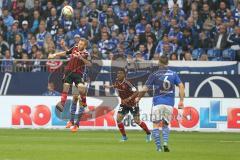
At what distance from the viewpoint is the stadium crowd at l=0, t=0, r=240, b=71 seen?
30688mm

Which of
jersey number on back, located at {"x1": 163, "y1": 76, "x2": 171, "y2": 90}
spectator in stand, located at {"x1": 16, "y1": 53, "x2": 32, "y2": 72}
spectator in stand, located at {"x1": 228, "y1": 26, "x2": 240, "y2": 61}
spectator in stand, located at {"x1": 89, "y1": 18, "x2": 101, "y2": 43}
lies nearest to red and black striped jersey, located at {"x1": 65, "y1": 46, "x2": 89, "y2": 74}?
jersey number on back, located at {"x1": 163, "y1": 76, "x2": 171, "y2": 90}

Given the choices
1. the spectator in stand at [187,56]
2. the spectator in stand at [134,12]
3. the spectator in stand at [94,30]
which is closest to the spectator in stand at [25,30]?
the spectator in stand at [94,30]

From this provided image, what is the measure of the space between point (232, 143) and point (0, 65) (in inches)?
429

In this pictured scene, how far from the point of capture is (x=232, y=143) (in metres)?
23.0

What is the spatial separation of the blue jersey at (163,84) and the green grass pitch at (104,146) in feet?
4.29

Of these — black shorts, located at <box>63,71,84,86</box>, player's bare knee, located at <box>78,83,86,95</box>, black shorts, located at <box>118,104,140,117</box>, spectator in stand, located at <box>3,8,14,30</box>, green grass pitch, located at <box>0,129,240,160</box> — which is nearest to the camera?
green grass pitch, located at <box>0,129,240,160</box>

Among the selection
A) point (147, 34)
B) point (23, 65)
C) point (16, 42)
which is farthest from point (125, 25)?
point (23, 65)

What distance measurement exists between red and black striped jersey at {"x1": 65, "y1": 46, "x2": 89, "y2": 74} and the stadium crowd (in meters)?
5.51

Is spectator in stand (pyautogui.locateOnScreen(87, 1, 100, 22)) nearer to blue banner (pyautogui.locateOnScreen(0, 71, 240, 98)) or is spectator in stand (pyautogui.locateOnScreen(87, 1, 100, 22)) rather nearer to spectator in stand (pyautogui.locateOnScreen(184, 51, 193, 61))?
blue banner (pyautogui.locateOnScreen(0, 71, 240, 98))

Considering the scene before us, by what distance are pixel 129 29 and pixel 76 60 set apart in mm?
8582

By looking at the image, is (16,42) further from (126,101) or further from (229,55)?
(126,101)

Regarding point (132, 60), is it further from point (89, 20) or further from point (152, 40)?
point (89, 20)

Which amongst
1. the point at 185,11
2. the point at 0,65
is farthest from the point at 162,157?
the point at 185,11

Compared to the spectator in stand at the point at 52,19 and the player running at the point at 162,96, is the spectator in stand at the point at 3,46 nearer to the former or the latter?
the spectator in stand at the point at 52,19
